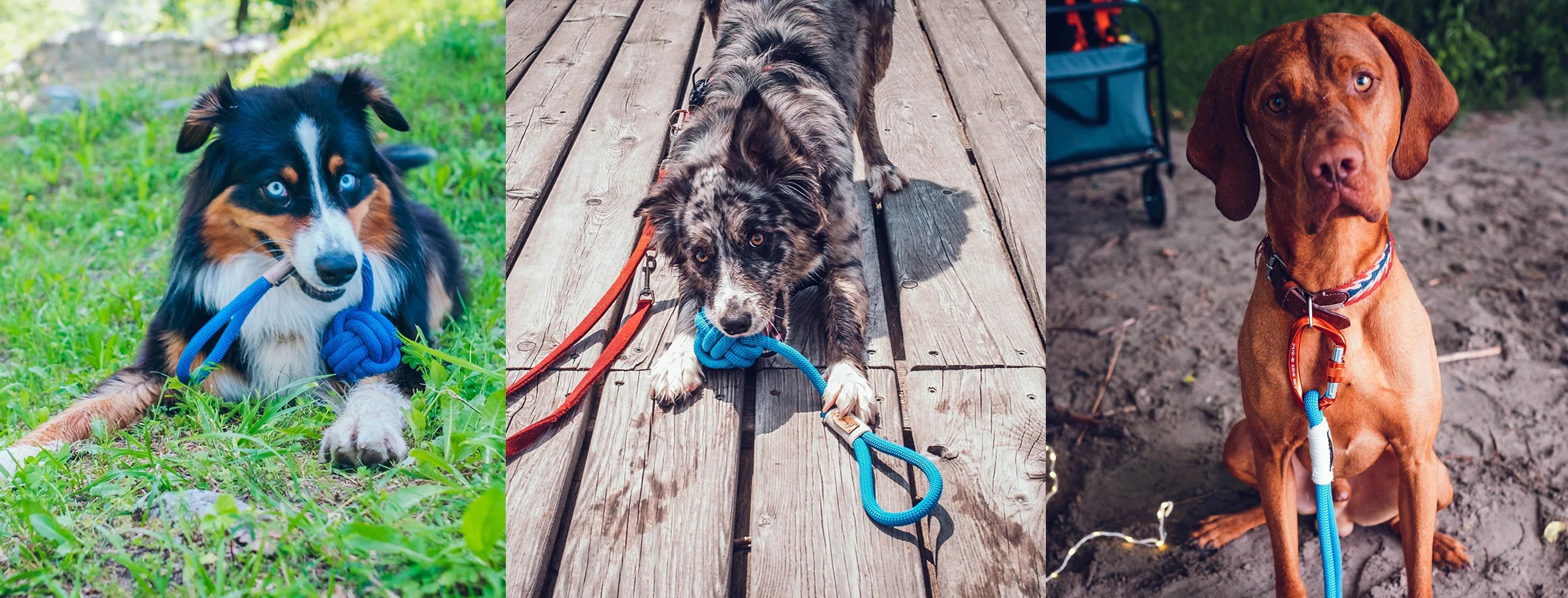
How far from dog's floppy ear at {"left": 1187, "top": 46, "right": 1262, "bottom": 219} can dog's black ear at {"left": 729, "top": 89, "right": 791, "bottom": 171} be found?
33.0 inches

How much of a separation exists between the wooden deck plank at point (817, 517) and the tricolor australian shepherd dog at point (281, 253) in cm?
93

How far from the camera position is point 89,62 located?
423 centimetres

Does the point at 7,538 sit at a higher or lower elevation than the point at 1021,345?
lower

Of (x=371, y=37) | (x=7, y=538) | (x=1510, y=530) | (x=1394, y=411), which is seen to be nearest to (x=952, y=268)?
(x=1394, y=411)

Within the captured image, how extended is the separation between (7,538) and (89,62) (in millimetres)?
3310

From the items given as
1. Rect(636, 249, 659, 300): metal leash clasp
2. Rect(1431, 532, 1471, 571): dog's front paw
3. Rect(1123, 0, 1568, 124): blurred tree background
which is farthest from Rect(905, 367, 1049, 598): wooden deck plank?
Rect(1123, 0, 1568, 124): blurred tree background

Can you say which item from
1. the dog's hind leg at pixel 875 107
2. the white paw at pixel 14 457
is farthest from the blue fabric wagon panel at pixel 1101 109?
the white paw at pixel 14 457

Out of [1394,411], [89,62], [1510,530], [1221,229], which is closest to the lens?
[1394,411]

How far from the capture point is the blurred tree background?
6805 millimetres

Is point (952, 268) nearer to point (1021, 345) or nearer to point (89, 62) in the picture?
point (1021, 345)

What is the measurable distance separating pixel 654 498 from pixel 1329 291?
59.6 inches

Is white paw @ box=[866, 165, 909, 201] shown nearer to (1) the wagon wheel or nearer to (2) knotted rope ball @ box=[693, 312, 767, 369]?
(2) knotted rope ball @ box=[693, 312, 767, 369]

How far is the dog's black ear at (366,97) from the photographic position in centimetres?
217

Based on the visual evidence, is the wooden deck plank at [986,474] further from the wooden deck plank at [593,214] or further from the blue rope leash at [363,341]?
the blue rope leash at [363,341]
